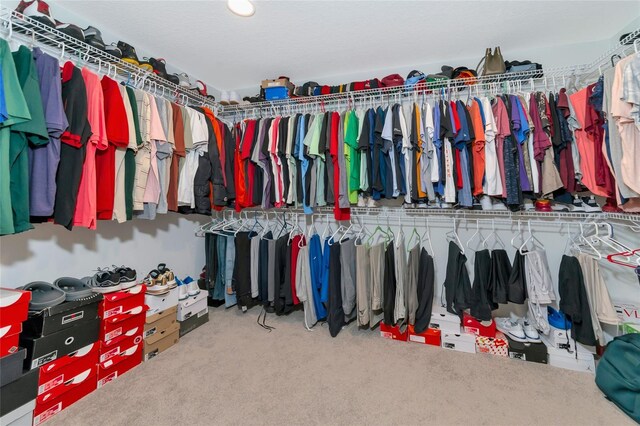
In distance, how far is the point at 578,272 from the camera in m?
1.79

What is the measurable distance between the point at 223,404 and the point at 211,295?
1.41 metres

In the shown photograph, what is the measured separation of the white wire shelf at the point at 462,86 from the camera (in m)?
2.00

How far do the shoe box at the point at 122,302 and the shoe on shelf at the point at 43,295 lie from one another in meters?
0.21

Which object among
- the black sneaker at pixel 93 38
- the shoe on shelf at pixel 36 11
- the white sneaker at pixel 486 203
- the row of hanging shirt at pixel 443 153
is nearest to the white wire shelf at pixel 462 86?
the row of hanging shirt at pixel 443 153

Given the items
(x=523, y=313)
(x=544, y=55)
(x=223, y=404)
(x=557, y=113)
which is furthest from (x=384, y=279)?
(x=544, y=55)

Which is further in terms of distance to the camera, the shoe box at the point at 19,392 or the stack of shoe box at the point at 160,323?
the stack of shoe box at the point at 160,323

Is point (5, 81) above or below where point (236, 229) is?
above

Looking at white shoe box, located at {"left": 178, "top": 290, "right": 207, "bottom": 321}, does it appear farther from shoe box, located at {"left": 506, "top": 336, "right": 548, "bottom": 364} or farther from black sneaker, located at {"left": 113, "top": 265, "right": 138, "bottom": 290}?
shoe box, located at {"left": 506, "top": 336, "right": 548, "bottom": 364}

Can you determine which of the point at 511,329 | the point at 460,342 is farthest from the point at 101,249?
the point at 511,329

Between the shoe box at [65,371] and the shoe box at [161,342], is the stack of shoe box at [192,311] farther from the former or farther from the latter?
the shoe box at [65,371]

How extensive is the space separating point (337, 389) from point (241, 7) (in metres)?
2.56

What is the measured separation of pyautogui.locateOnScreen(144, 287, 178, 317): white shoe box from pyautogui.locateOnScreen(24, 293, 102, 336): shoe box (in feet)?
1.11

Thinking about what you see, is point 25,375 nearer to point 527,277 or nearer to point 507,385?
point 507,385

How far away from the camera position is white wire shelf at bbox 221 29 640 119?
78.7 inches
